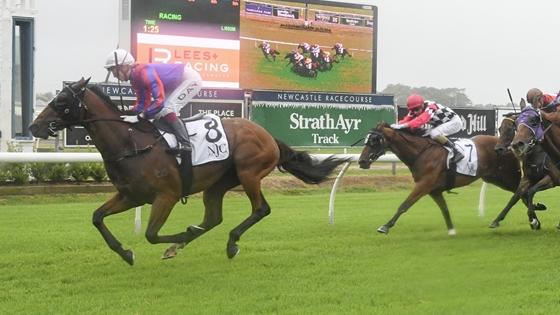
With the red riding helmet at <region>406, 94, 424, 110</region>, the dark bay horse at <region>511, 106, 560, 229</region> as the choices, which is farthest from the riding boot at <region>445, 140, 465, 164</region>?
the dark bay horse at <region>511, 106, 560, 229</region>

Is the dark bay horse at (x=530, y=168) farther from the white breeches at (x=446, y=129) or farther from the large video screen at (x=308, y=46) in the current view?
the large video screen at (x=308, y=46)

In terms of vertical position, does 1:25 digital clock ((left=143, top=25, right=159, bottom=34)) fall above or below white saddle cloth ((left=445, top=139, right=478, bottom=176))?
above

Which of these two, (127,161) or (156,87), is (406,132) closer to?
(156,87)

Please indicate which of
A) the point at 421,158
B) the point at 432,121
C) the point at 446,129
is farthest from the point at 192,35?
the point at 421,158

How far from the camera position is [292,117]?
50.9 ft

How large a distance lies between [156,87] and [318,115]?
1037cm

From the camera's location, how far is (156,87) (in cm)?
567

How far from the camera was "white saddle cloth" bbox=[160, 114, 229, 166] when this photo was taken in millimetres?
5848

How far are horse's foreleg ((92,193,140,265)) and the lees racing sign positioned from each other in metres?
9.57

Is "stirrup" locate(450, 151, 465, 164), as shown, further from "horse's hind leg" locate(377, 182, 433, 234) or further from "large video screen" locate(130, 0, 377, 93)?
"large video screen" locate(130, 0, 377, 93)

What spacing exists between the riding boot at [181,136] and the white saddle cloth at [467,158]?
325 cm

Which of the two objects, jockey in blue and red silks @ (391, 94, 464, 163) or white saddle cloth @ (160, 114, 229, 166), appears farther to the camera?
jockey in blue and red silks @ (391, 94, 464, 163)

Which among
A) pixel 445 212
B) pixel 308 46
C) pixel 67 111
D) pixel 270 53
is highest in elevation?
pixel 308 46

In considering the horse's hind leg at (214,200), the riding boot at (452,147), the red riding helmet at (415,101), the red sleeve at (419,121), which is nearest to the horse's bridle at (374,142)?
the red sleeve at (419,121)
